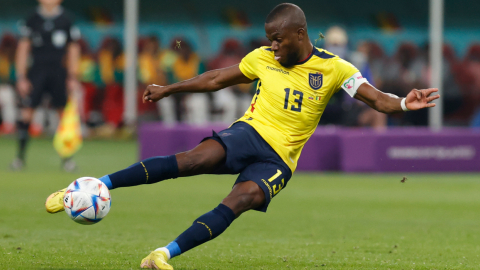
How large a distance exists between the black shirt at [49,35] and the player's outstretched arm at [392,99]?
24.3 ft

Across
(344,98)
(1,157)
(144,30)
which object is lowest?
(1,157)

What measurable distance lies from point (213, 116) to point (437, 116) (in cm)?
546

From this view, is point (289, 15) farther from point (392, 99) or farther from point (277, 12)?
point (392, 99)

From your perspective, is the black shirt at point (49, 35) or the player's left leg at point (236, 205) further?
the black shirt at point (49, 35)

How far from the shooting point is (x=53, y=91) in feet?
39.7

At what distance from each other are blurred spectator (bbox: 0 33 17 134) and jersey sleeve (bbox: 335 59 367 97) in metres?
14.3

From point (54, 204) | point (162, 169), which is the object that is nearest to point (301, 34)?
point (162, 169)

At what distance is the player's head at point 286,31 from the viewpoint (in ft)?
17.9

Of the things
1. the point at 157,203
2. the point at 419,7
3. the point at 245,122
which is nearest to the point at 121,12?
the point at 419,7

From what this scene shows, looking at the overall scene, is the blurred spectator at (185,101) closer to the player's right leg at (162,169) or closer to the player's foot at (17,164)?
the player's foot at (17,164)

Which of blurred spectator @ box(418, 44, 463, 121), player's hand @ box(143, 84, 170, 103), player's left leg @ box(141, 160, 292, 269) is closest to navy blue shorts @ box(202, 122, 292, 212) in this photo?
player's left leg @ box(141, 160, 292, 269)

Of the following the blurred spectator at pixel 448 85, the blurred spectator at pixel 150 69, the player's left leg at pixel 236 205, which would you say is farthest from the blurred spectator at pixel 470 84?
the player's left leg at pixel 236 205

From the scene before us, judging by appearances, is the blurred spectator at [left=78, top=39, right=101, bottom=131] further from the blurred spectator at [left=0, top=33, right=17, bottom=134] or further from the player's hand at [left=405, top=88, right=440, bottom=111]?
the player's hand at [left=405, top=88, right=440, bottom=111]

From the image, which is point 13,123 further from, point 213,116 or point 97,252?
point 97,252
